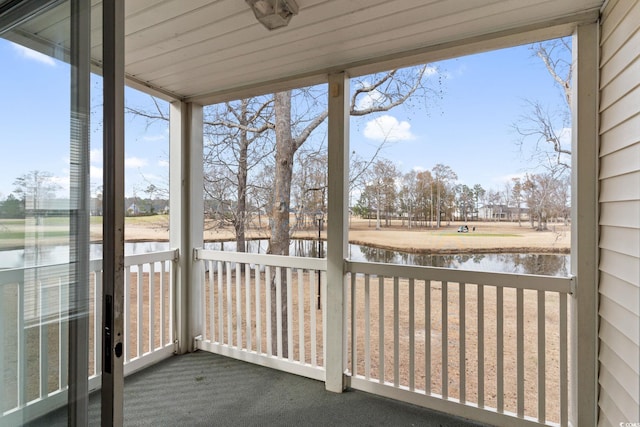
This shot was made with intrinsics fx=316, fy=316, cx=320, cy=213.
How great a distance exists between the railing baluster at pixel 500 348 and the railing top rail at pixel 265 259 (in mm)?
1189

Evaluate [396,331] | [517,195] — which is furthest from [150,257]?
[517,195]

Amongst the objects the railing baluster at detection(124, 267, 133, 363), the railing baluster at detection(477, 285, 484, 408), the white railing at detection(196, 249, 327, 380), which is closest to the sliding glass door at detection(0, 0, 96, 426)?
the railing baluster at detection(124, 267, 133, 363)

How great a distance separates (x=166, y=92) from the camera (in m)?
2.77

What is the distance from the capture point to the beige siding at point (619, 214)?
131 centimetres

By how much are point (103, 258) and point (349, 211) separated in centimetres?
171

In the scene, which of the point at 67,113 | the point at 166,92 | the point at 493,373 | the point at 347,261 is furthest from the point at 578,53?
the point at 166,92

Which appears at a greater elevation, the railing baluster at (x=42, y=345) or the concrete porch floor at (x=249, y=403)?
the railing baluster at (x=42, y=345)

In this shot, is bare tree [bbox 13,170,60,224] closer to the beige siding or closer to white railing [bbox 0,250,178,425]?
white railing [bbox 0,250,178,425]

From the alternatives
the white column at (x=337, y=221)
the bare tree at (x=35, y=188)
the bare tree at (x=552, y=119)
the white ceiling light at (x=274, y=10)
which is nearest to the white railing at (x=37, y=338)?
the bare tree at (x=35, y=188)

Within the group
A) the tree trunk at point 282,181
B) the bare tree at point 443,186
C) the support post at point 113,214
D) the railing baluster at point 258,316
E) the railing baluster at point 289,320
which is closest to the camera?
the support post at point 113,214

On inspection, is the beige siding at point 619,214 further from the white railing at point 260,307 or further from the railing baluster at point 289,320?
the railing baluster at point 289,320

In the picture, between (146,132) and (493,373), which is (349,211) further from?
(146,132)

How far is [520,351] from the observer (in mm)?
1919

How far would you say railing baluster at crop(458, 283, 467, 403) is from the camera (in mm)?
2039
